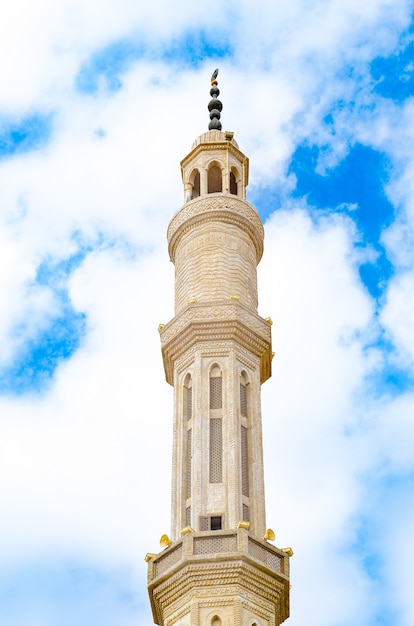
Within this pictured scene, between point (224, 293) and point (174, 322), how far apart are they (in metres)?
1.64

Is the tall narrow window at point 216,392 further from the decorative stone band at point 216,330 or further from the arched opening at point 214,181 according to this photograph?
the arched opening at point 214,181

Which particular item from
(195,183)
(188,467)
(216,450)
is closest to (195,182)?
(195,183)

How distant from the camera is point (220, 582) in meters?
26.3

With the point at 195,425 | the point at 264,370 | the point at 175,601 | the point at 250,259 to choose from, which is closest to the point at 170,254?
the point at 250,259

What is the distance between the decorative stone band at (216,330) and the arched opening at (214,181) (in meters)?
6.83

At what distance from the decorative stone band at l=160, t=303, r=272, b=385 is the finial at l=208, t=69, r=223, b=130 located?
9.10 meters

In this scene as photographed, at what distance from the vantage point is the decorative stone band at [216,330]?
31.0m

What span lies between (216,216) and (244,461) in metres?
8.23

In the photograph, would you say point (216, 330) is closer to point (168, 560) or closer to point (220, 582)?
point (168, 560)

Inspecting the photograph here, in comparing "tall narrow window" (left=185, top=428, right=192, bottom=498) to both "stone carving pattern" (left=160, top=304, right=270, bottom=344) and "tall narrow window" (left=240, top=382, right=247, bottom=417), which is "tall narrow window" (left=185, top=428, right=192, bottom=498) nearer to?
"tall narrow window" (left=240, top=382, right=247, bottom=417)

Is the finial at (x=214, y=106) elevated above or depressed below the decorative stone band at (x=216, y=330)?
above

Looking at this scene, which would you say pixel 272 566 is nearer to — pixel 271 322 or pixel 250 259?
pixel 271 322

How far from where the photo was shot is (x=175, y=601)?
26703mm

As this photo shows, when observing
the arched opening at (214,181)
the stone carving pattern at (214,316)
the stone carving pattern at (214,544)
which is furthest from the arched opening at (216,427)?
the arched opening at (214,181)
